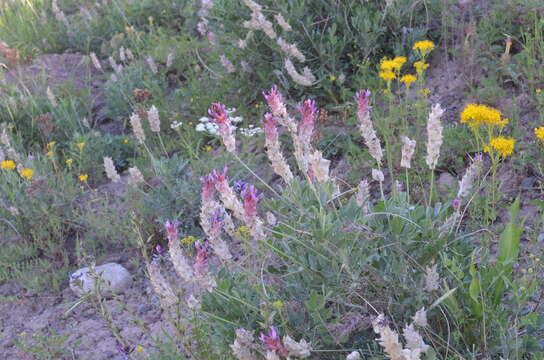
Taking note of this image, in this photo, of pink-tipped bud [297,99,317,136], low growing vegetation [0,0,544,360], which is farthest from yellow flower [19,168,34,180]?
pink-tipped bud [297,99,317,136]

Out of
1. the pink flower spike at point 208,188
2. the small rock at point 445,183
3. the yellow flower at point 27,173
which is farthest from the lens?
the yellow flower at point 27,173

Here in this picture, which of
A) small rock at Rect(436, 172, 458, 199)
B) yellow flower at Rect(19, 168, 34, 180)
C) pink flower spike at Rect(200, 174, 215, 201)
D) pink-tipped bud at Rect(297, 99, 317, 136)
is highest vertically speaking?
pink-tipped bud at Rect(297, 99, 317, 136)

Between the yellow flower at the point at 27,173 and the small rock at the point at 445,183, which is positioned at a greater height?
the small rock at the point at 445,183

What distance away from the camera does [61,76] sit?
239 inches

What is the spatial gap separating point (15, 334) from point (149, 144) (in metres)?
1.84

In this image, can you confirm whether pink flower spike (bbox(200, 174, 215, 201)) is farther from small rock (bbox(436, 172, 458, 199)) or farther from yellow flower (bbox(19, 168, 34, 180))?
yellow flower (bbox(19, 168, 34, 180))

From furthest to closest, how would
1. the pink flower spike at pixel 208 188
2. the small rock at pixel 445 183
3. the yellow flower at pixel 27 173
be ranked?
the yellow flower at pixel 27 173 < the small rock at pixel 445 183 < the pink flower spike at pixel 208 188

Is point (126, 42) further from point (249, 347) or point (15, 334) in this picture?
point (249, 347)

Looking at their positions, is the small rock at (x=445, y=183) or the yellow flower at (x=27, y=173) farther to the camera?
the yellow flower at (x=27, y=173)

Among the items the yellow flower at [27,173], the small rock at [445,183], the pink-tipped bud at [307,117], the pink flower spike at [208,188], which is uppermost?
the pink-tipped bud at [307,117]

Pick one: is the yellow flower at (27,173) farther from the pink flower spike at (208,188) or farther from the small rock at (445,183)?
the small rock at (445,183)

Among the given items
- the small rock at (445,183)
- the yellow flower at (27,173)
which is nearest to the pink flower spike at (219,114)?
the small rock at (445,183)

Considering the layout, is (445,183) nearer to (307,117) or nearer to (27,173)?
(307,117)

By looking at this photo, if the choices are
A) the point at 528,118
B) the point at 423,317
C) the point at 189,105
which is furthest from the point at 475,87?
the point at 423,317
